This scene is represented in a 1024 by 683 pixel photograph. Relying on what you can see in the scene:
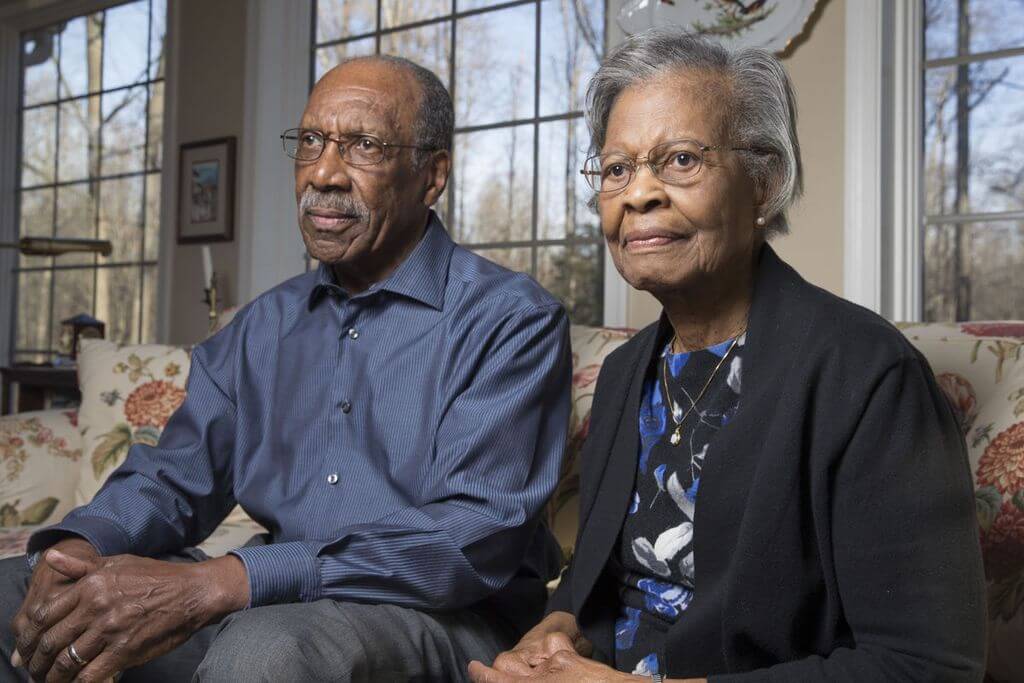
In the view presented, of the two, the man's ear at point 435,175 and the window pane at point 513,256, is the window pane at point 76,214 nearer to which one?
the window pane at point 513,256

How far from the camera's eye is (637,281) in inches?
48.9

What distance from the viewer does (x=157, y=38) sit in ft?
15.8

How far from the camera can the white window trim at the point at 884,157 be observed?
2775 mm

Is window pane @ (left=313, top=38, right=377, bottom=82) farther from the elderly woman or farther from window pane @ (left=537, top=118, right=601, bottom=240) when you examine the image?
the elderly woman

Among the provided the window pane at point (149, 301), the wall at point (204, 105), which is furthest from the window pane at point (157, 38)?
the window pane at point (149, 301)

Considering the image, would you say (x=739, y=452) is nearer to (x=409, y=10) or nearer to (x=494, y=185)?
(x=494, y=185)

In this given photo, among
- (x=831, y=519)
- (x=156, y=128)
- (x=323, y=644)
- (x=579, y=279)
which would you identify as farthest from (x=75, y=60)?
(x=831, y=519)

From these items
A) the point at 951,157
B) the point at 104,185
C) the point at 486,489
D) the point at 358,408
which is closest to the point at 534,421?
the point at 486,489

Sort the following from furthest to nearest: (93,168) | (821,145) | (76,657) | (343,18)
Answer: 1. (93,168)
2. (343,18)
3. (821,145)
4. (76,657)

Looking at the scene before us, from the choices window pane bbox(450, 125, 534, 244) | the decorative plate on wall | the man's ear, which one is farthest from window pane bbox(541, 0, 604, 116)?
the man's ear

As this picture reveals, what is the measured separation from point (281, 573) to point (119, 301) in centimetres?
390

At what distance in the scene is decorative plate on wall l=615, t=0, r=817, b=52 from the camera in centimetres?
288

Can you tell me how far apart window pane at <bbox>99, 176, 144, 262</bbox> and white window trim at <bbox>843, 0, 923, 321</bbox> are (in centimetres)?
333

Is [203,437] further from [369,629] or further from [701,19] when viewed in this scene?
[701,19]
